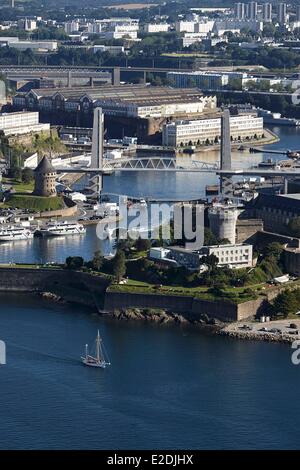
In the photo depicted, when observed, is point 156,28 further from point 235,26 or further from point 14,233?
point 14,233

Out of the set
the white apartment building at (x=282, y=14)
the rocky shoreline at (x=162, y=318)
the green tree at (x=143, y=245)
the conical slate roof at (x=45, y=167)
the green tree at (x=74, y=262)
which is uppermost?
the green tree at (x=143, y=245)

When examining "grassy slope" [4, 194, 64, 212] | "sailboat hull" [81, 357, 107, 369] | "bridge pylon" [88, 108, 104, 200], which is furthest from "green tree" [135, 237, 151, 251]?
"bridge pylon" [88, 108, 104, 200]

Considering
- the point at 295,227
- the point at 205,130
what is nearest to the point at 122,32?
the point at 205,130

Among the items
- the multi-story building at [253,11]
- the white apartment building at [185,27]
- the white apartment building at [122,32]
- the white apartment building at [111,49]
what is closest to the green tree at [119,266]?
the white apartment building at [111,49]

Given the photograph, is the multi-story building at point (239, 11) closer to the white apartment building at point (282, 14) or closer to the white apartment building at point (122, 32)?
the white apartment building at point (282, 14)

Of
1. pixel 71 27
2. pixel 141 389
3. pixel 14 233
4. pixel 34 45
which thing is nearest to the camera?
pixel 141 389

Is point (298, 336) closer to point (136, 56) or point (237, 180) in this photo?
point (237, 180)
